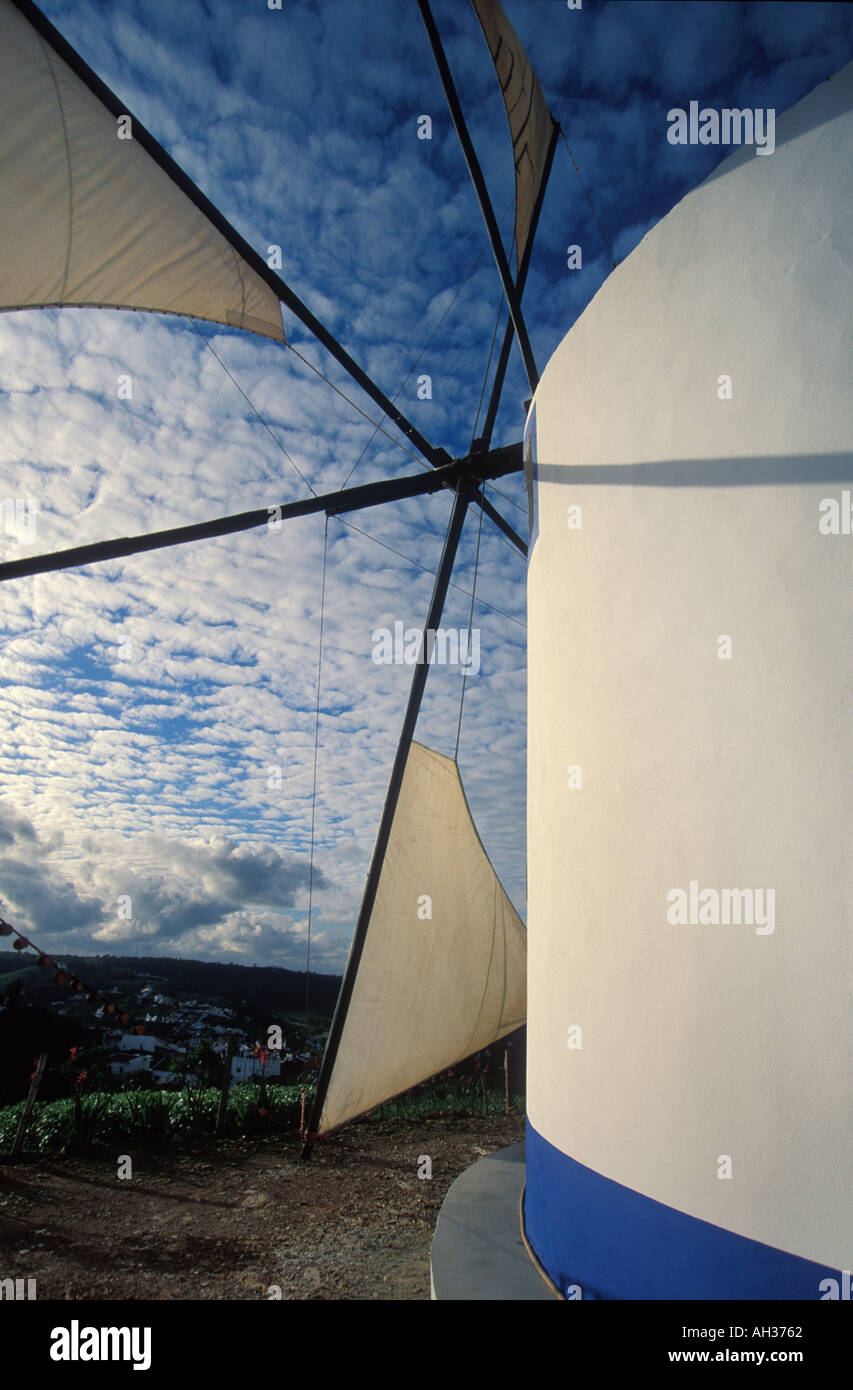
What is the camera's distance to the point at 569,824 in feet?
11.5

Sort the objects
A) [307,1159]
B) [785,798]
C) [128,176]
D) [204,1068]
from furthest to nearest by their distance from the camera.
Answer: [204,1068] → [307,1159] → [128,176] → [785,798]

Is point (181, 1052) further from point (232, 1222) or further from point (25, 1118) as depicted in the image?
point (232, 1222)

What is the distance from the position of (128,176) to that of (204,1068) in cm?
972

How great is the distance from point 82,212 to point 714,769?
23.1 ft

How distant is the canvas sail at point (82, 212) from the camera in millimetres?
5254

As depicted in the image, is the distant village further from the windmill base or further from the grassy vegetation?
the windmill base

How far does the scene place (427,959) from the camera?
26.8 feet

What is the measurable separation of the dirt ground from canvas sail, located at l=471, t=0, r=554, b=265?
11.1m

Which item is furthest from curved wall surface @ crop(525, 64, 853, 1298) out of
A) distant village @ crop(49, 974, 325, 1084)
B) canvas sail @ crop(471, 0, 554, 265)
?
canvas sail @ crop(471, 0, 554, 265)

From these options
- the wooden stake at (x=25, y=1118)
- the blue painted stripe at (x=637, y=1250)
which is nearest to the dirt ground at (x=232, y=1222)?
the wooden stake at (x=25, y=1118)

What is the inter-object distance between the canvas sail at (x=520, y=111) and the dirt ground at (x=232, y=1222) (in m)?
11.1

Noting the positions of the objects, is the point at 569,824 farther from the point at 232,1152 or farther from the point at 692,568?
the point at 232,1152
